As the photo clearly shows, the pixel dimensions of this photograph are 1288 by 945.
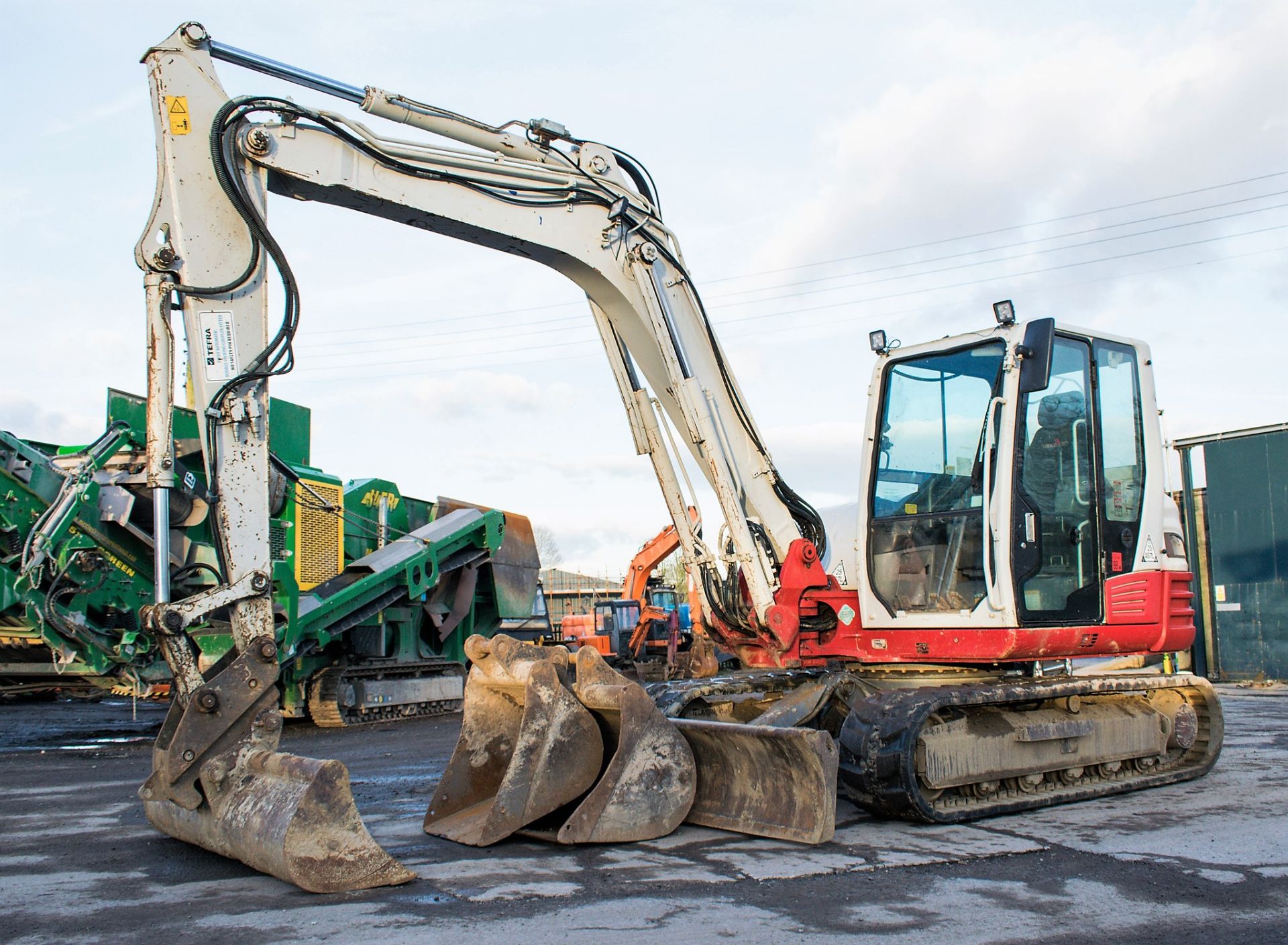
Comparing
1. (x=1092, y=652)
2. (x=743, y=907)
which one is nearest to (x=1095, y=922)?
(x=743, y=907)

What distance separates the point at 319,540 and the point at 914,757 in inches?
318

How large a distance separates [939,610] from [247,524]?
3.83m

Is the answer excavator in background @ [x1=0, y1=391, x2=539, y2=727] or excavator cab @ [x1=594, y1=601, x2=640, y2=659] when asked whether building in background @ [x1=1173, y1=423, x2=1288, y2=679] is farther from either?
excavator in background @ [x1=0, y1=391, x2=539, y2=727]

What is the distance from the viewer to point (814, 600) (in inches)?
280

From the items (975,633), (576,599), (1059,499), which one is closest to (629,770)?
(975,633)

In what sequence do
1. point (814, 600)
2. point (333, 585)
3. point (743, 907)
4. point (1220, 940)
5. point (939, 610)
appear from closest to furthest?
point (1220, 940) → point (743, 907) → point (939, 610) → point (814, 600) → point (333, 585)

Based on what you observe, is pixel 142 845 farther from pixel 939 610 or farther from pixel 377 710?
pixel 377 710

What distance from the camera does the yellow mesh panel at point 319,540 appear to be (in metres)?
11.7

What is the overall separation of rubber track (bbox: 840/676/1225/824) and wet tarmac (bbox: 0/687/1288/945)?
93 mm

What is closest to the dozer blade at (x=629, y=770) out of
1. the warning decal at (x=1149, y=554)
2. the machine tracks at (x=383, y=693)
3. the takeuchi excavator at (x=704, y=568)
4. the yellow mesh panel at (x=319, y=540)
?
the takeuchi excavator at (x=704, y=568)

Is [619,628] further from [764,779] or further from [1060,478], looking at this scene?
[764,779]

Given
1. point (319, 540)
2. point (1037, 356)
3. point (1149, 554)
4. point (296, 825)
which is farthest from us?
point (319, 540)

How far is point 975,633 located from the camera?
20.8 ft

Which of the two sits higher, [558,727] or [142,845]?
[558,727]
